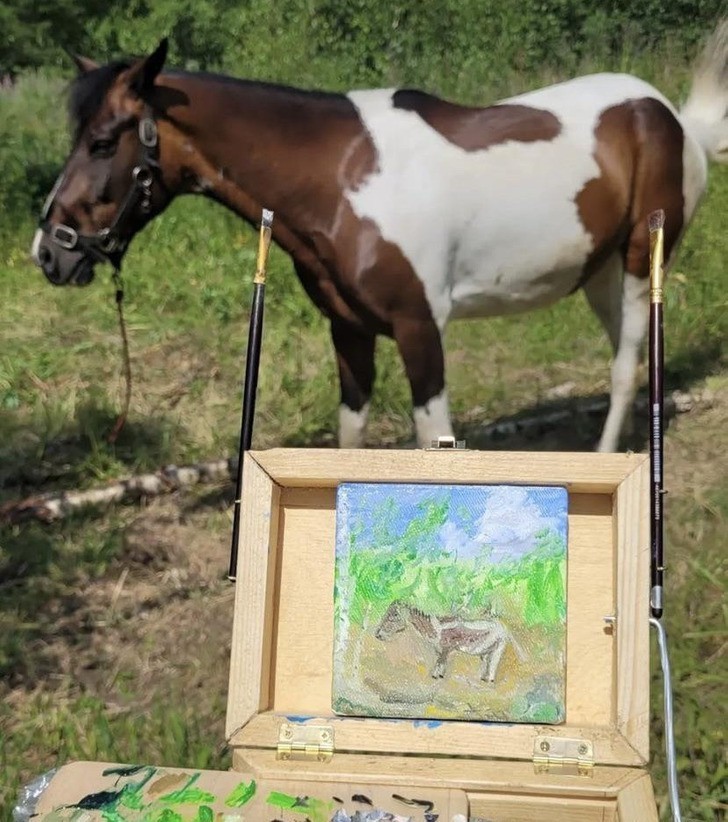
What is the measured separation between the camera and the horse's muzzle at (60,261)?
8.63ft

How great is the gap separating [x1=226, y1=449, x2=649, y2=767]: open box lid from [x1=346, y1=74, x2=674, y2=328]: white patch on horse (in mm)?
1168

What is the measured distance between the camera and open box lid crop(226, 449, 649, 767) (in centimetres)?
133

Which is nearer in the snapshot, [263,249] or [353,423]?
[263,249]

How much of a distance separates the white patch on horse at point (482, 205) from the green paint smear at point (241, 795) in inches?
57.5

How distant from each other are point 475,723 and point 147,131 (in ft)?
5.68

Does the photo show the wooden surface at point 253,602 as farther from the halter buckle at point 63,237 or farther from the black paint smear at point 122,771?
the halter buckle at point 63,237

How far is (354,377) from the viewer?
287 cm

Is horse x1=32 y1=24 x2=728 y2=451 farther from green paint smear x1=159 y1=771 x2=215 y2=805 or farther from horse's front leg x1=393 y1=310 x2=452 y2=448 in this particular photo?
green paint smear x1=159 y1=771 x2=215 y2=805

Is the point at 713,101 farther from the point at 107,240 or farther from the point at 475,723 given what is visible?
the point at 475,723

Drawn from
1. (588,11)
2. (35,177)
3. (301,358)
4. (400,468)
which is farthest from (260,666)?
(588,11)

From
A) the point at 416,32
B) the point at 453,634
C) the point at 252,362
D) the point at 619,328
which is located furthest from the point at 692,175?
the point at 416,32

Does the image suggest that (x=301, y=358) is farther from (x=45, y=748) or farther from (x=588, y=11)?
(x=588, y=11)

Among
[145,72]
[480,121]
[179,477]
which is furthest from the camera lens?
[179,477]

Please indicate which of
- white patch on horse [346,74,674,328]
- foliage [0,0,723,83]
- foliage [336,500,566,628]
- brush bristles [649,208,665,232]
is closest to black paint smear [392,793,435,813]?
foliage [336,500,566,628]
